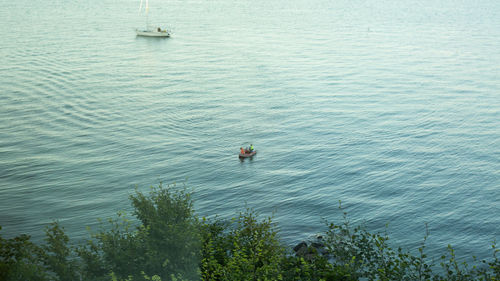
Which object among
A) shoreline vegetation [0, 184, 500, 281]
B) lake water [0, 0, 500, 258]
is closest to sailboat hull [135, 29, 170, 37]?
lake water [0, 0, 500, 258]

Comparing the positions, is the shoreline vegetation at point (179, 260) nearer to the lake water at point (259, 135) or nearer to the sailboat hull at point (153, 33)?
the lake water at point (259, 135)

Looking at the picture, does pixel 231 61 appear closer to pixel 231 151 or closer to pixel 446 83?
pixel 446 83

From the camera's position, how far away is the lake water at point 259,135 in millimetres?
60812

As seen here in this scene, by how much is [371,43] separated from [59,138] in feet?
436

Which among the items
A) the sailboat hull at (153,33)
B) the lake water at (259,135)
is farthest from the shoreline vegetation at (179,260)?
the sailboat hull at (153,33)

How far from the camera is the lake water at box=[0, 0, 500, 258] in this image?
200 ft

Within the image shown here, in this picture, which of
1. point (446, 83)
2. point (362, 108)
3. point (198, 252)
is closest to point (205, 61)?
point (362, 108)

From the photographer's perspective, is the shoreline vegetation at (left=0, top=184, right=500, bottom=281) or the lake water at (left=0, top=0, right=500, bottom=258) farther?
the lake water at (left=0, top=0, right=500, bottom=258)

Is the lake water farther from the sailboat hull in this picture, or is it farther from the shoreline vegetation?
the sailboat hull

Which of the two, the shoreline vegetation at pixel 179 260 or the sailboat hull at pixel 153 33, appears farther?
the sailboat hull at pixel 153 33

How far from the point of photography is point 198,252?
35.4 m

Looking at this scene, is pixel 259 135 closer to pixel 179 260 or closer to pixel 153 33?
pixel 179 260

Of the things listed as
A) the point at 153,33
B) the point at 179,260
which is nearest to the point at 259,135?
the point at 179,260

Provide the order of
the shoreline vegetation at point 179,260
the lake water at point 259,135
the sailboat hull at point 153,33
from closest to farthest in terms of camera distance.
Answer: the shoreline vegetation at point 179,260, the lake water at point 259,135, the sailboat hull at point 153,33
